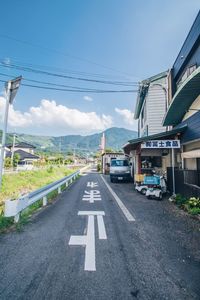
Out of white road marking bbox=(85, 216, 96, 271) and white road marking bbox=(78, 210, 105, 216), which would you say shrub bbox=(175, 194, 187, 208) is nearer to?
white road marking bbox=(78, 210, 105, 216)

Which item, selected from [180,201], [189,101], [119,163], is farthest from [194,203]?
[119,163]

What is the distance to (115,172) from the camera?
16.3 meters

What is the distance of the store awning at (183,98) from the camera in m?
5.92

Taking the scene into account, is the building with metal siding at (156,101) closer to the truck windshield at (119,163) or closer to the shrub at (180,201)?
the truck windshield at (119,163)

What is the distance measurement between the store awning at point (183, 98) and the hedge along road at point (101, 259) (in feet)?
15.1

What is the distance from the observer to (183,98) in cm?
764

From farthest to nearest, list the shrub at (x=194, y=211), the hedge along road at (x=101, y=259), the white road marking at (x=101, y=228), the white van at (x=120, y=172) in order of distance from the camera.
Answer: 1. the white van at (x=120, y=172)
2. the shrub at (x=194, y=211)
3. the white road marking at (x=101, y=228)
4. the hedge along road at (x=101, y=259)

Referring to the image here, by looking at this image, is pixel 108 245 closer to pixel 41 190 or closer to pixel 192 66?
pixel 41 190

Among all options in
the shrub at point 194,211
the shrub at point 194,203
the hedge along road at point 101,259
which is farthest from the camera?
the shrub at point 194,203

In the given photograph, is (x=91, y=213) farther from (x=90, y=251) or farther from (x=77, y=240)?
(x=90, y=251)

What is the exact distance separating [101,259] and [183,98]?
7243 mm

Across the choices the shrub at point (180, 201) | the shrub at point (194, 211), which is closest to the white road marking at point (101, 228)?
the shrub at point (194, 211)

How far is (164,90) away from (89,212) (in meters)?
11.5

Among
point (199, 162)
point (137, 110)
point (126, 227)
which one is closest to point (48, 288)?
point (126, 227)
